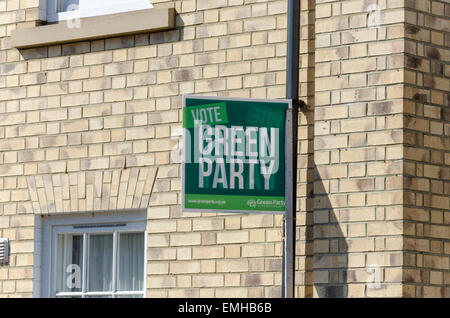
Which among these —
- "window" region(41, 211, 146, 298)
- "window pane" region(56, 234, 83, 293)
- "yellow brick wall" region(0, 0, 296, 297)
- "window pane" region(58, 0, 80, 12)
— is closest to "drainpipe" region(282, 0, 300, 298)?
"yellow brick wall" region(0, 0, 296, 297)

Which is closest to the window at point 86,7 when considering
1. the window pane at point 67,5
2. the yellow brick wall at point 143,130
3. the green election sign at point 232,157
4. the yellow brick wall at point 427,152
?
the window pane at point 67,5

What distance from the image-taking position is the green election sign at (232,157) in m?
8.79

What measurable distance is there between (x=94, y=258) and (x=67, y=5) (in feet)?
6.98

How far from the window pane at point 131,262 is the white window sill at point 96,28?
1.61 meters

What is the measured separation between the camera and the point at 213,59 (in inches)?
390

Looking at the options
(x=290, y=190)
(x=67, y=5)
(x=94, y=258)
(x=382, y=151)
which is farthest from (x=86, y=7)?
(x=382, y=151)

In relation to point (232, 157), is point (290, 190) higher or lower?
lower

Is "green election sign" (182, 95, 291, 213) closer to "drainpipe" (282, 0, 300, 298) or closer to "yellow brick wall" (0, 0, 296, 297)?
"drainpipe" (282, 0, 300, 298)

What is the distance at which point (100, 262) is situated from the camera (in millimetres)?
10359

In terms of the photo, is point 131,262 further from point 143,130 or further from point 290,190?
point 290,190

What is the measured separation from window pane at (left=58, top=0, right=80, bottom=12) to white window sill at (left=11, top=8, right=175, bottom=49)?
0.17 metres

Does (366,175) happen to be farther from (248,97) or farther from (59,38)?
(59,38)

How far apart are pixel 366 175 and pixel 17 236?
3169 mm
